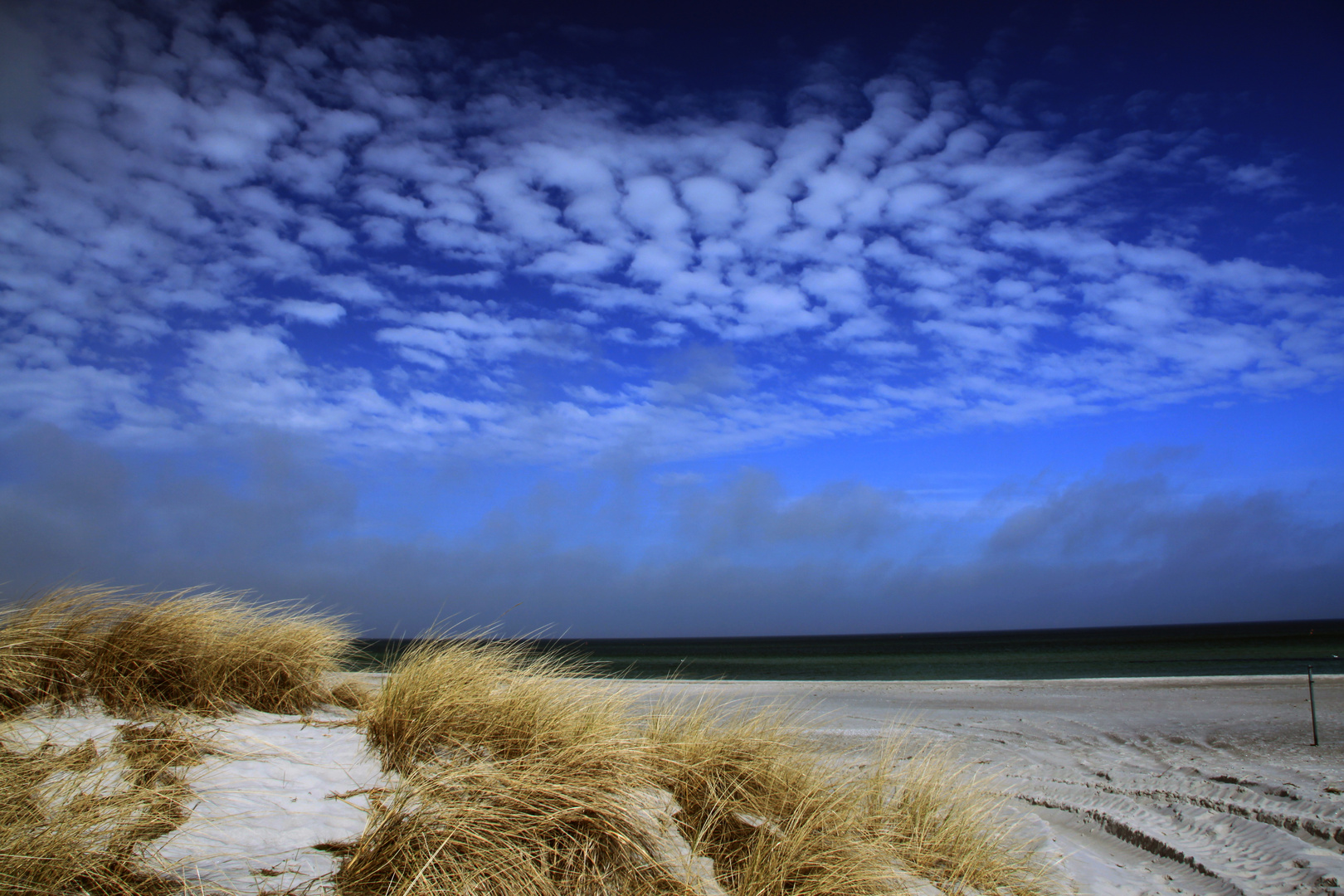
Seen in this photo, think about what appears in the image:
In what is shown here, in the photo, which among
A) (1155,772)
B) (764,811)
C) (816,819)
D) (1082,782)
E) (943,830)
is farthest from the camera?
(1155,772)

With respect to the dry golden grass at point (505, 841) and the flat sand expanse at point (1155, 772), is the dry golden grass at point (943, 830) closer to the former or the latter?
the flat sand expanse at point (1155, 772)

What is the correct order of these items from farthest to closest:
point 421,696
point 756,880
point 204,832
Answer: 1. point 421,696
2. point 756,880
3. point 204,832

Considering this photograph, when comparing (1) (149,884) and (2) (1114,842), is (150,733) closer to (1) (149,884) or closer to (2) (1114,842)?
(1) (149,884)

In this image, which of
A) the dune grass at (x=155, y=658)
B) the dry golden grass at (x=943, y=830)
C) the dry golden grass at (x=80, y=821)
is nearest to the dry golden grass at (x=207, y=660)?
the dune grass at (x=155, y=658)

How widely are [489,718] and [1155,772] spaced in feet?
28.1

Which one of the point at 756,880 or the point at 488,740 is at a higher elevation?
the point at 488,740

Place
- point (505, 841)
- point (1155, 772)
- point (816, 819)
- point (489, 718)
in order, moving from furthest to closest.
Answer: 1. point (1155, 772)
2. point (489, 718)
3. point (816, 819)
4. point (505, 841)

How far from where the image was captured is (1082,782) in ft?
25.7

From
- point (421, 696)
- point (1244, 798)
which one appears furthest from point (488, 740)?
point (1244, 798)

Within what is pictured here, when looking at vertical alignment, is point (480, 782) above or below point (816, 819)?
above

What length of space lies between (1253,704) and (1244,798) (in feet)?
29.7

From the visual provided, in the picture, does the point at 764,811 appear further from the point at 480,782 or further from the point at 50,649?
the point at 50,649

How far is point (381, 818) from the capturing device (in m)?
2.86

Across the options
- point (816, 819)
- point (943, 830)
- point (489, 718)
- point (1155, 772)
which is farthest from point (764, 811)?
point (1155, 772)
